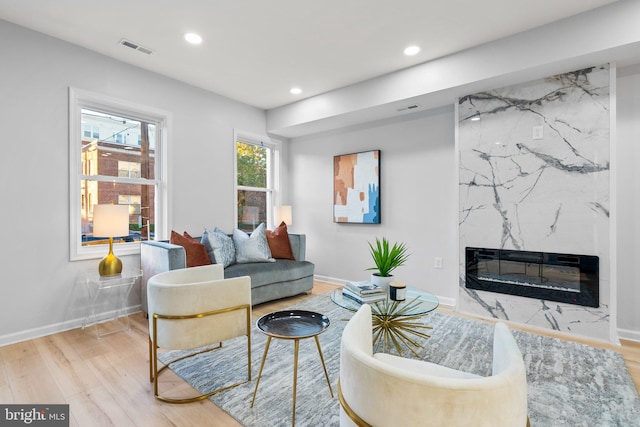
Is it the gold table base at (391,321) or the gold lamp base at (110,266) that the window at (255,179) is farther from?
the gold table base at (391,321)

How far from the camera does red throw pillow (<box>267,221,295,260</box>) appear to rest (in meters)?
4.07

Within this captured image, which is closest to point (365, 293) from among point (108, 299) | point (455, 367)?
point (455, 367)

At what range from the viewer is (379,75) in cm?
355

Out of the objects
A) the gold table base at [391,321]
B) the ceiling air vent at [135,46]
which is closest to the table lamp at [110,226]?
the ceiling air vent at [135,46]

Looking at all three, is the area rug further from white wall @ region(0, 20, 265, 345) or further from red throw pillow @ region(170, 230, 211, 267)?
white wall @ region(0, 20, 265, 345)

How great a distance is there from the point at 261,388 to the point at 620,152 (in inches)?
137

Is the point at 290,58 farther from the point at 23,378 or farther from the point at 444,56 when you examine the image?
the point at 23,378

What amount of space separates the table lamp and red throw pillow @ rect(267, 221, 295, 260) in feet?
5.52

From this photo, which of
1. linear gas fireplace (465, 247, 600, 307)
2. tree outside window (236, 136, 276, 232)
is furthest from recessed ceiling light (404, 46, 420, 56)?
tree outside window (236, 136, 276, 232)

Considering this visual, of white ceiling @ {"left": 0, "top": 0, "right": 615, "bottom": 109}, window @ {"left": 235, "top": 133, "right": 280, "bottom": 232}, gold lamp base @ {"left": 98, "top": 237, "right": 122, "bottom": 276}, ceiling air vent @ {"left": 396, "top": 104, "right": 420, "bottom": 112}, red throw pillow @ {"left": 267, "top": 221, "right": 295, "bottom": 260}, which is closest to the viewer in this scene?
white ceiling @ {"left": 0, "top": 0, "right": 615, "bottom": 109}

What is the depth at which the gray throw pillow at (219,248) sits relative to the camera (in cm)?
344

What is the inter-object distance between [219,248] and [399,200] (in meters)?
2.29

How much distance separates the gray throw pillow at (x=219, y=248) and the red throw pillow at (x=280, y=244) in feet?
1.81

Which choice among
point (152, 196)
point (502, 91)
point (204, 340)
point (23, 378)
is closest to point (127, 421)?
point (204, 340)
